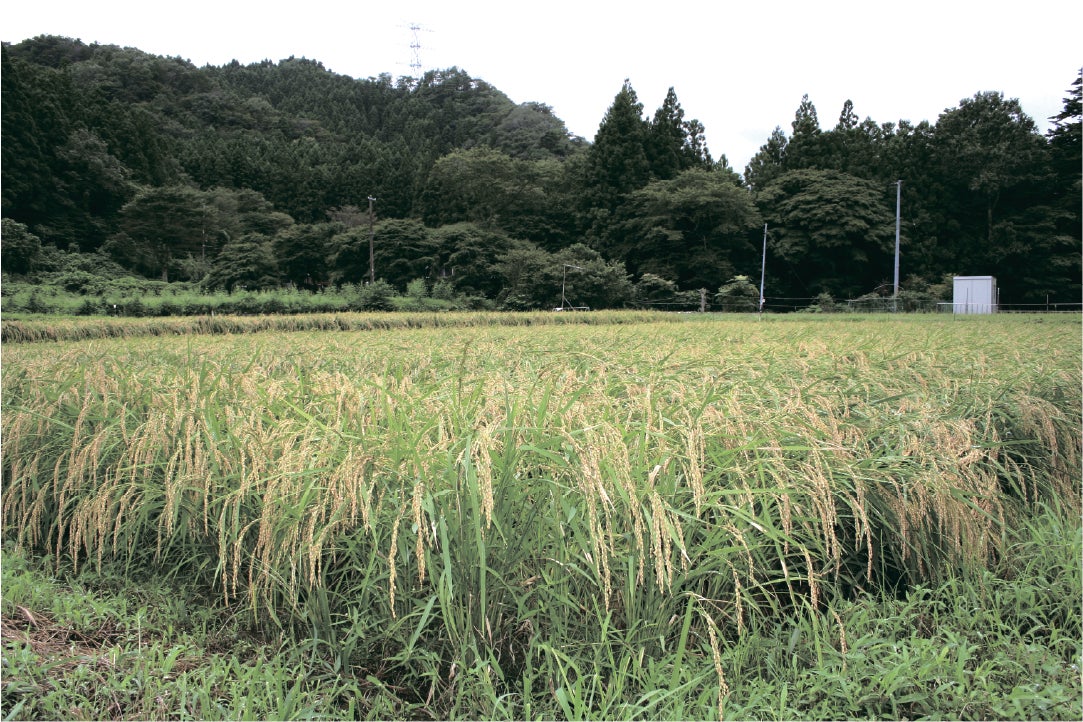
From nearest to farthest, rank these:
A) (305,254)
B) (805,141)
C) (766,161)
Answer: (305,254)
(805,141)
(766,161)

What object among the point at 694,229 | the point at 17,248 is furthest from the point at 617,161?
the point at 17,248

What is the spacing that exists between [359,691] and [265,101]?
65845 mm

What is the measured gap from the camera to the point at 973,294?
87.4 ft

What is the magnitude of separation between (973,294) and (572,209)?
73.0 ft

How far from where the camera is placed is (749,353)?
4797 mm

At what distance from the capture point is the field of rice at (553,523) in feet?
5.96

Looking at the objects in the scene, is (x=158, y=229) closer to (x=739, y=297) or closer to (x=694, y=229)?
(x=694, y=229)

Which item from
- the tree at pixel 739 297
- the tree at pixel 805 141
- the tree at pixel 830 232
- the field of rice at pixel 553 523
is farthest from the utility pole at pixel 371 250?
the field of rice at pixel 553 523

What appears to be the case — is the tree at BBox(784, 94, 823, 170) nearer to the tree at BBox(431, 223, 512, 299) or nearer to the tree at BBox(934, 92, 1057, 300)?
the tree at BBox(934, 92, 1057, 300)

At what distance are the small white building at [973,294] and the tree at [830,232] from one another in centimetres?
815

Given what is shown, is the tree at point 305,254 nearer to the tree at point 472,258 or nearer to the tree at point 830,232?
the tree at point 472,258

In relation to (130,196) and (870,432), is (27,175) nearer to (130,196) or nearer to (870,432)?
(130,196)

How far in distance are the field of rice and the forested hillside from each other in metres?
25.9

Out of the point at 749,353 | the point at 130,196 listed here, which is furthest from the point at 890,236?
the point at 130,196
